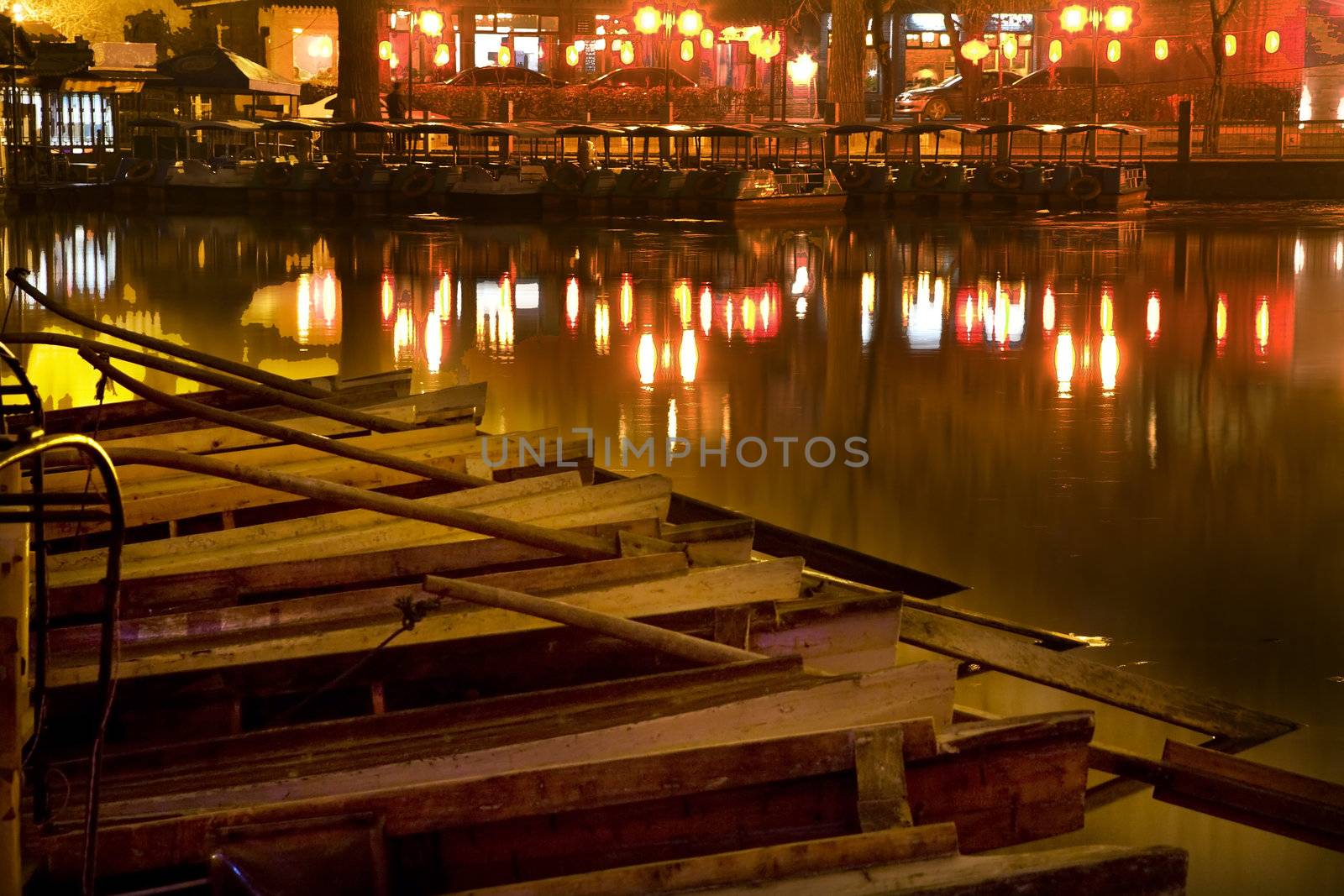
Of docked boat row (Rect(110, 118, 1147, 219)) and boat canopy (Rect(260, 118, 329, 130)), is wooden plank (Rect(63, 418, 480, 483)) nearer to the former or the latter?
docked boat row (Rect(110, 118, 1147, 219))

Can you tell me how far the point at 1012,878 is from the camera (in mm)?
3365

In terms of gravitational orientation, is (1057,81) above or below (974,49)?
below

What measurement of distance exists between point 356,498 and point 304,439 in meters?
1.29

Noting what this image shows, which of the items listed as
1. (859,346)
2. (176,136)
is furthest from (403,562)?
(176,136)

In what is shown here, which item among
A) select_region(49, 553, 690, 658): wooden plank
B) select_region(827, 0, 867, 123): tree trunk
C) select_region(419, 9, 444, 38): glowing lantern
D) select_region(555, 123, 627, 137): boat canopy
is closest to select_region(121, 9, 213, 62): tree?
select_region(419, 9, 444, 38): glowing lantern

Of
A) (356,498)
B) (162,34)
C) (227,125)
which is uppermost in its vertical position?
(162,34)

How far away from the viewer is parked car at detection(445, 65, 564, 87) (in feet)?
154

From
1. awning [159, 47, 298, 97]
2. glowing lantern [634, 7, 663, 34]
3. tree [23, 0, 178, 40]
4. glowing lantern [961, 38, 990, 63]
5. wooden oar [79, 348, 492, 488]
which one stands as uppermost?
tree [23, 0, 178, 40]

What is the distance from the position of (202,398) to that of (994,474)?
3877 mm

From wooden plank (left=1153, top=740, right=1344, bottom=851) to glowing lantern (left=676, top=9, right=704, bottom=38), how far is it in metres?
38.9

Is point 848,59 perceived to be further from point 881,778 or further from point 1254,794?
point 881,778

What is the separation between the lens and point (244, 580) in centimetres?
512

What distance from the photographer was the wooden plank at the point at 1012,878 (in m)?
3.32

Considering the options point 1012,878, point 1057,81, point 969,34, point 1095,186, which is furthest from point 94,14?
point 1012,878
